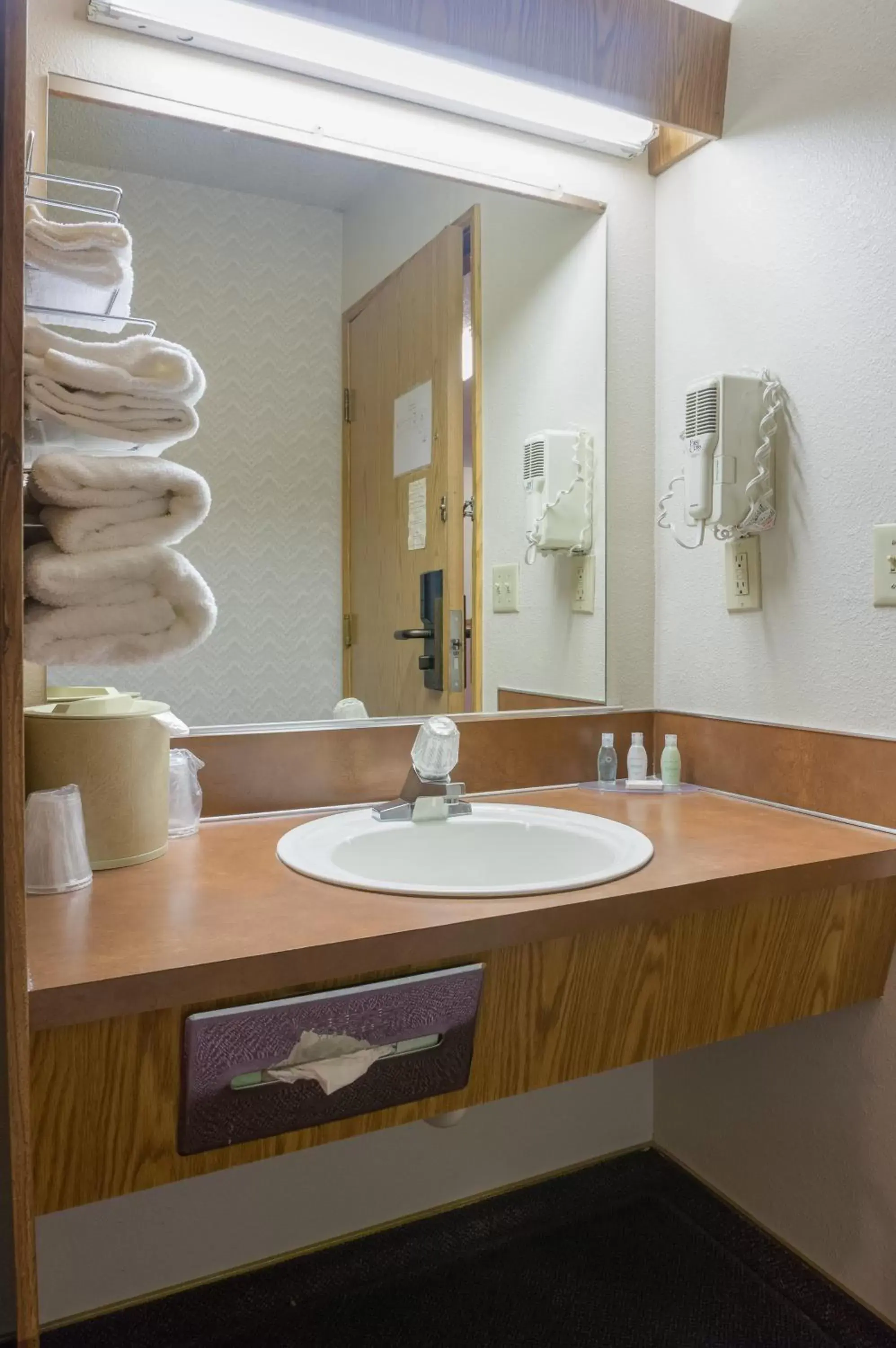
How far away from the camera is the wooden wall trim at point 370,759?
Answer: 140cm

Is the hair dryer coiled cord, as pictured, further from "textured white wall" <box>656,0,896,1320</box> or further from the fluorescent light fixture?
the fluorescent light fixture

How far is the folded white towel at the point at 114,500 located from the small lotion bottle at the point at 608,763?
0.93 m

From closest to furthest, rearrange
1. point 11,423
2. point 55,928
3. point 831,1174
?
point 11,423 < point 55,928 < point 831,1174

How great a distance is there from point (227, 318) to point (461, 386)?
42 cm

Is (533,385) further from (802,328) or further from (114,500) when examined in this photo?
(114,500)

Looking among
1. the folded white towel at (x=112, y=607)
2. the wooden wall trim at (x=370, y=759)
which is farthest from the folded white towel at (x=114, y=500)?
the wooden wall trim at (x=370, y=759)

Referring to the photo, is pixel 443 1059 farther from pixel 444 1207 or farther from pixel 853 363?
pixel 853 363

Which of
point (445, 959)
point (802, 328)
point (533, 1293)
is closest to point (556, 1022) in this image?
point (445, 959)

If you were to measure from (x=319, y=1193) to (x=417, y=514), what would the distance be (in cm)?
115

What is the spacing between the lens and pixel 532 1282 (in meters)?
1.46

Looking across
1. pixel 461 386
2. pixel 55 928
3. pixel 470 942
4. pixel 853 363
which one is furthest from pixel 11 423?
pixel 853 363

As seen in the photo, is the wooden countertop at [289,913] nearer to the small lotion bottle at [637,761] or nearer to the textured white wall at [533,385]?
the small lotion bottle at [637,761]

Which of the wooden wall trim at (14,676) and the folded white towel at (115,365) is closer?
the wooden wall trim at (14,676)

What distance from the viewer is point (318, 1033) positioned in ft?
2.96
